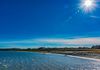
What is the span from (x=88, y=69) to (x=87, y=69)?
184mm

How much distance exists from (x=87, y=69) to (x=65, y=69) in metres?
4.09

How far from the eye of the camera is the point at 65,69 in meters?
37.8

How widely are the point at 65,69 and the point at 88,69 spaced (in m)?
4.27

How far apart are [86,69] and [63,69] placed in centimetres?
428

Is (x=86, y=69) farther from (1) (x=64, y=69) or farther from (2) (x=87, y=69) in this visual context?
(1) (x=64, y=69)

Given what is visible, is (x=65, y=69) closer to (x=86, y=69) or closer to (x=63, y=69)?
(x=63, y=69)

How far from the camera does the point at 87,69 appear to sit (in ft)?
121

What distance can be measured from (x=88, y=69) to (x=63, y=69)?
4644 millimetres

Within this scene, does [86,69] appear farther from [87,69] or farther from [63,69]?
[63,69]

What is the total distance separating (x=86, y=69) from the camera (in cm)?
3688

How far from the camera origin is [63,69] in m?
37.8

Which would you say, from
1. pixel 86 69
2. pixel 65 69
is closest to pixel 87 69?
pixel 86 69

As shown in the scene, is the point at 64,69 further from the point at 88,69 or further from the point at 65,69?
the point at 88,69

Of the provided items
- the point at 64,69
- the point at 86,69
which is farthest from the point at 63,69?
the point at 86,69
